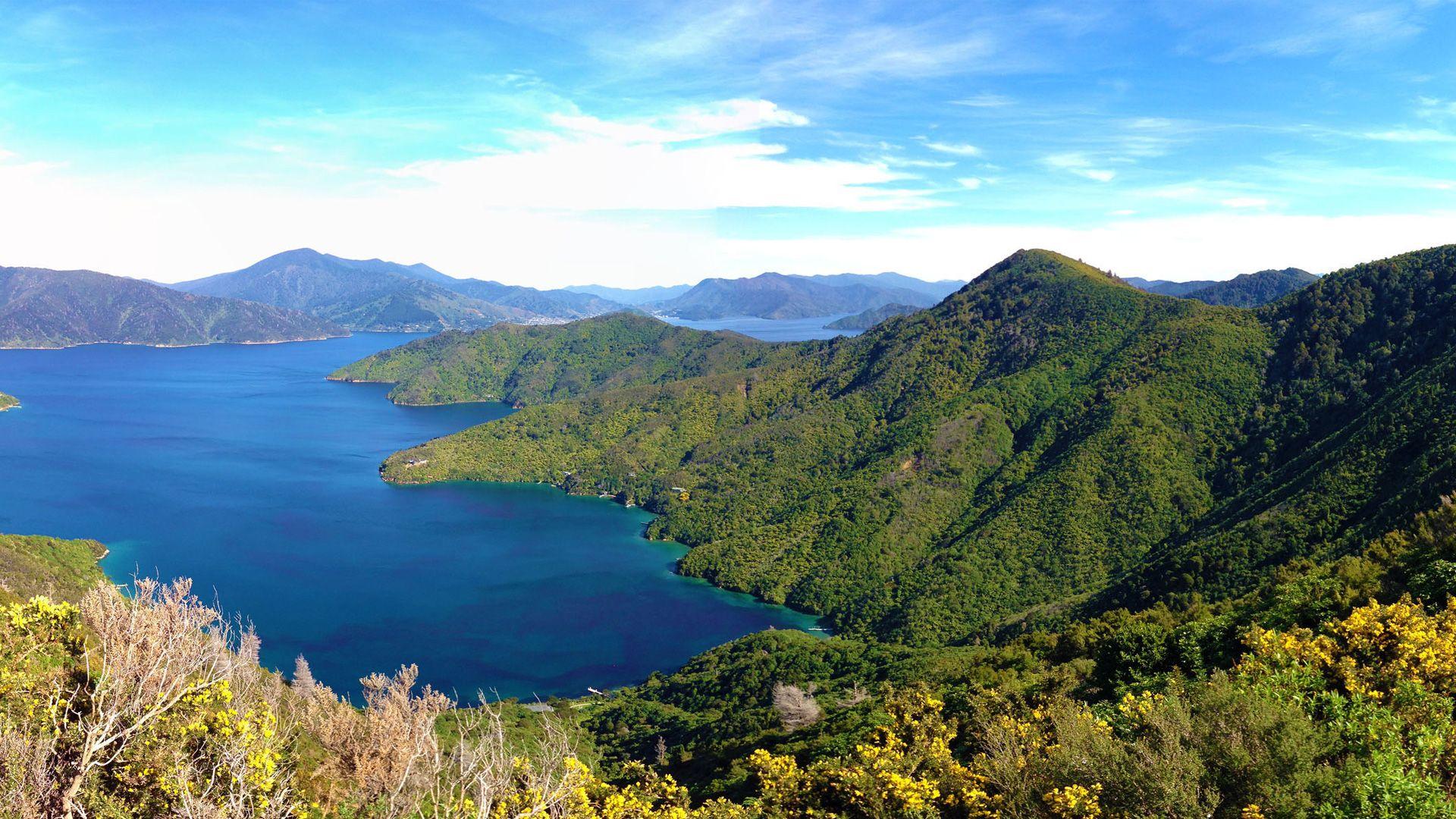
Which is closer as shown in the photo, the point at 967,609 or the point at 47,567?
the point at 47,567

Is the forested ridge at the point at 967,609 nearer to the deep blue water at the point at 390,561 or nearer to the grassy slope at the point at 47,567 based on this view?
the grassy slope at the point at 47,567

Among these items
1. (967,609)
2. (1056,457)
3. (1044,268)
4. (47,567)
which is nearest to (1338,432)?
(1056,457)

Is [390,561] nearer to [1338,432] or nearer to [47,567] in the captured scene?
[47,567]

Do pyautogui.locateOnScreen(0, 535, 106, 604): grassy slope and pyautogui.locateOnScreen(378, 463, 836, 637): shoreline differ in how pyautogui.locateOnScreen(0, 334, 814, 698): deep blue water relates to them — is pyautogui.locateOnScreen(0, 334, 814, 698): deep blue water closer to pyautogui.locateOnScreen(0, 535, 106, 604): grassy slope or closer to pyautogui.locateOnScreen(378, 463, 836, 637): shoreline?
pyautogui.locateOnScreen(378, 463, 836, 637): shoreline

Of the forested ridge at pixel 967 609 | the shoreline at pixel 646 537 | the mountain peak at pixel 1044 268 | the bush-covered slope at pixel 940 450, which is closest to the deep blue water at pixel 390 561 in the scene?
the shoreline at pixel 646 537

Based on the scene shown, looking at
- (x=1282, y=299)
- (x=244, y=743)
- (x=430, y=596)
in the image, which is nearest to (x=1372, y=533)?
(x=244, y=743)

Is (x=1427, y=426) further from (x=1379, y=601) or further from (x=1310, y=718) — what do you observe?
(x=1310, y=718)
